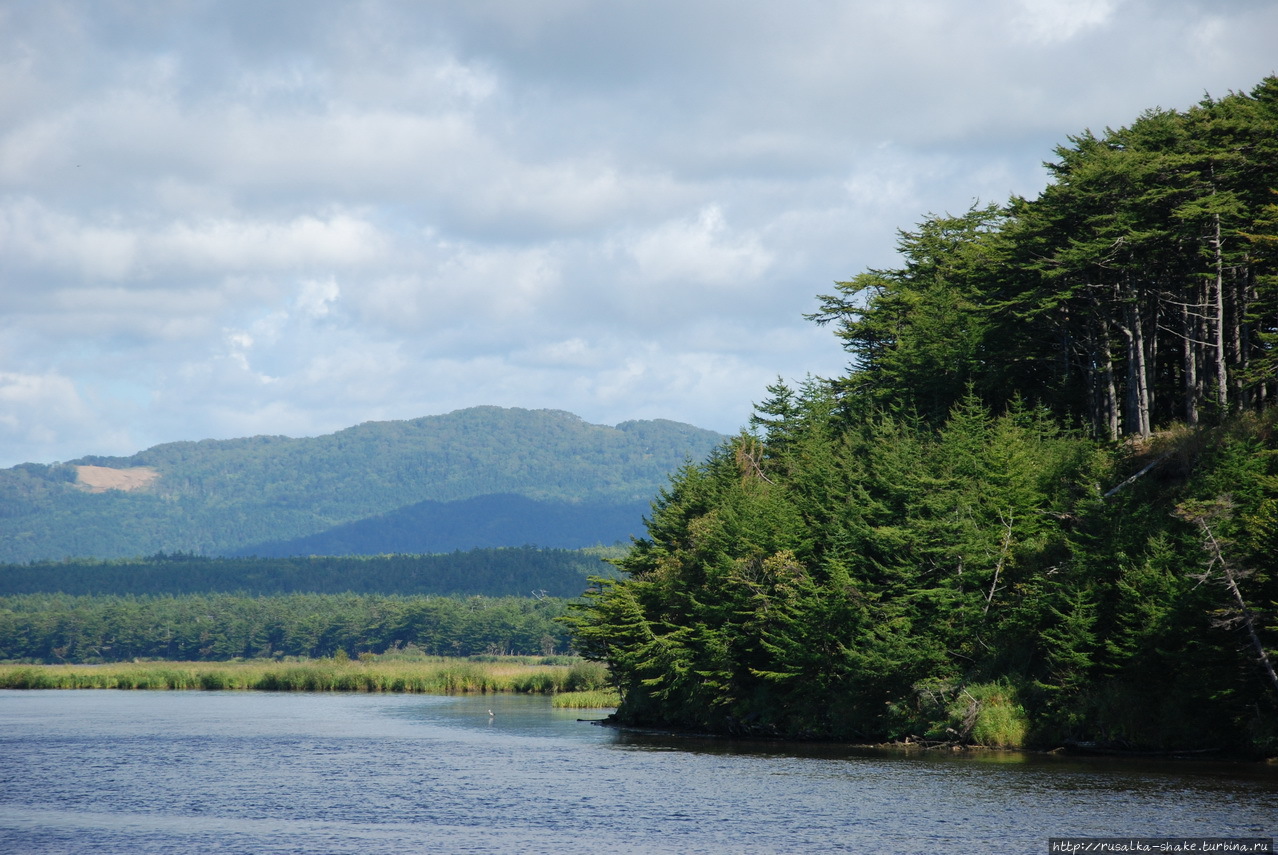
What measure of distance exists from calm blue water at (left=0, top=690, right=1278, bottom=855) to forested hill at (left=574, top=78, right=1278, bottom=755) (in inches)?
159

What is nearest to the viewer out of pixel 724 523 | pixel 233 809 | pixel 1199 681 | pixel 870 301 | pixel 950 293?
pixel 233 809

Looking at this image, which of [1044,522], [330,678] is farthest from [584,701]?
[1044,522]

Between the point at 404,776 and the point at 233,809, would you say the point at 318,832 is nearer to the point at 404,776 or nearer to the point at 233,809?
the point at 233,809

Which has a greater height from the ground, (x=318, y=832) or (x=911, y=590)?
(x=911, y=590)

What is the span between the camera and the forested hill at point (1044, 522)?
54.2 m

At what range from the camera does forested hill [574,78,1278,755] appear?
178 ft

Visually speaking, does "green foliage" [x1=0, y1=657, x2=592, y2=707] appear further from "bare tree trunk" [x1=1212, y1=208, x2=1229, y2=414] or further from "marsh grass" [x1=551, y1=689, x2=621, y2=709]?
"bare tree trunk" [x1=1212, y1=208, x2=1229, y2=414]

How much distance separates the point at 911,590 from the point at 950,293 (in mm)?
36967

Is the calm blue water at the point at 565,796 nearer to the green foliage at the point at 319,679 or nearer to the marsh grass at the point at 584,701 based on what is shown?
the marsh grass at the point at 584,701

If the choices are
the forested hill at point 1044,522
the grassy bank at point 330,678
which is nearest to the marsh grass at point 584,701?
the grassy bank at point 330,678

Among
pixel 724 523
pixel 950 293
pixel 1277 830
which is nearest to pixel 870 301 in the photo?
pixel 950 293

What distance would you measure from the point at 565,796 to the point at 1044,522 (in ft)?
102

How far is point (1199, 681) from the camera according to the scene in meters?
52.0

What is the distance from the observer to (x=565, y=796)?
47625mm
